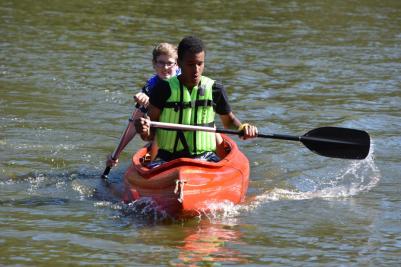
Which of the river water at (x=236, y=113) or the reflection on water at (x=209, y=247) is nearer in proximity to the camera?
the reflection on water at (x=209, y=247)

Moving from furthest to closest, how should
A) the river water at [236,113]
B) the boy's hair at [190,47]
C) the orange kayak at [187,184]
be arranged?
the boy's hair at [190,47]
the orange kayak at [187,184]
the river water at [236,113]

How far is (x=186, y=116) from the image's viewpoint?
302 inches

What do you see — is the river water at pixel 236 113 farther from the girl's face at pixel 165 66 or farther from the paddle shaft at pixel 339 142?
the girl's face at pixel 165 66

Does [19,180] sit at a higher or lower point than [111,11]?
lower

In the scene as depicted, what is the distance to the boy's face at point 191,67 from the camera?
730 centimetres

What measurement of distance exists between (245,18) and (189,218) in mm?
11918

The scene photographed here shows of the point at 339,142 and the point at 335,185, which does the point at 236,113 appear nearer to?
the point at 335,185

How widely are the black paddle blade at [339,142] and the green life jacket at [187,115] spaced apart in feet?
3.08

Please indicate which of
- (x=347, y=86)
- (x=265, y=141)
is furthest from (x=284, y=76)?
(x=265, y=141)

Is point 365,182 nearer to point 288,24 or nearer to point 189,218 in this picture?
point 189,218

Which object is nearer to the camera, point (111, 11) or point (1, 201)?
point (1, 201)

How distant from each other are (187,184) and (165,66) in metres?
1.56

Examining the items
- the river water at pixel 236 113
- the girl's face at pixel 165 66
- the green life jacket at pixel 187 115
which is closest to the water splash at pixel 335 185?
the river water at pixel 236 113

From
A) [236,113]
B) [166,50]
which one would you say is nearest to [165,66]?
[166,50]
